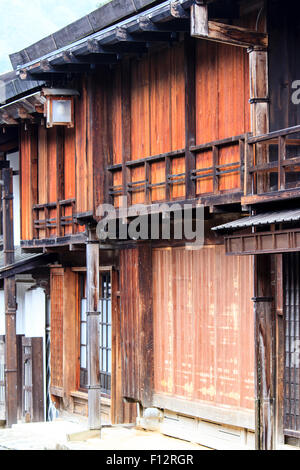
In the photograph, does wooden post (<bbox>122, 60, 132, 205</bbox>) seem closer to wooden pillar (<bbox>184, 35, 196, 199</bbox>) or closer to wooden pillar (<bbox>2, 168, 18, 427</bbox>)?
wooden pillar (<bbox>184, 35, 196, 199</bbox>)

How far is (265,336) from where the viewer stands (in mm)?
11422

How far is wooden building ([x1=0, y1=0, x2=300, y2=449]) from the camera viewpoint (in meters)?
11.5

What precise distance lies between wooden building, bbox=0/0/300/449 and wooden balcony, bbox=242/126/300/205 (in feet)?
0.09

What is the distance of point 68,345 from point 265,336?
905 cm

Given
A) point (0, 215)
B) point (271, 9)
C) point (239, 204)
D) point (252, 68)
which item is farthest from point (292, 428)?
point (0, 215)

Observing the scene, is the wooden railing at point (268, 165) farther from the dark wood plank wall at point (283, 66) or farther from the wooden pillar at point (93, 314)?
the wooden pillar at point (93, 314)

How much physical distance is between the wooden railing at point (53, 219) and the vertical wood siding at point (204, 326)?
8.47 ft

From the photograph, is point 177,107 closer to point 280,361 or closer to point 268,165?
point 268,165

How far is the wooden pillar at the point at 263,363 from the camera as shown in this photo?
11.4 meters

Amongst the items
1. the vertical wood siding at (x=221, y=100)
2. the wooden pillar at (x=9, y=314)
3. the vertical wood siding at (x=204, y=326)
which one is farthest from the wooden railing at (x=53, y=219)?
the vertical wood siding at (x=221, y=100)

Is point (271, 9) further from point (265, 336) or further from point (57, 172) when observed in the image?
point (57, 172)

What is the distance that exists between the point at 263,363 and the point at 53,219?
26.7ft

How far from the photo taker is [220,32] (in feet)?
37.7

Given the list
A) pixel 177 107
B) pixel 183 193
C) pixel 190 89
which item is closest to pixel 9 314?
pixel 183 193
